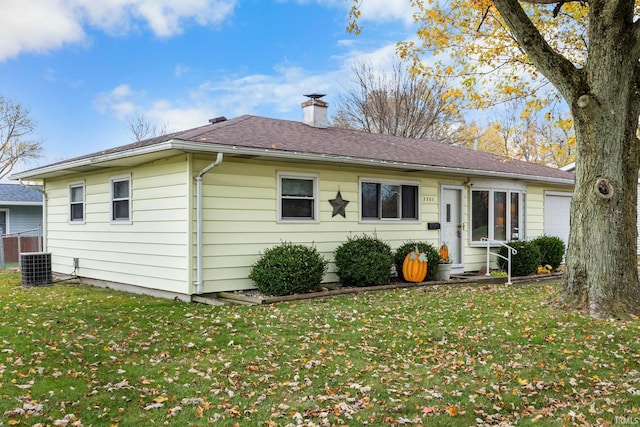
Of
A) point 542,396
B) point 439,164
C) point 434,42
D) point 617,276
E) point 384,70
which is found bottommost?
point 542,396

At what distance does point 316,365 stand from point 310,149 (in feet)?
17.9

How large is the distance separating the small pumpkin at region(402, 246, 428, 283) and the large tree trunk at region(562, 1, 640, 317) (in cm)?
367

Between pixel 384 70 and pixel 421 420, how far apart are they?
26836 mm

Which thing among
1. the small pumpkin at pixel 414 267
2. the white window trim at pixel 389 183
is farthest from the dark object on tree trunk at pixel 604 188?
the white window trim at pixel 389 183

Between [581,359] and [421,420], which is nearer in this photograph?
[421,420]

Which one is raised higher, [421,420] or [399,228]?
[399,228]

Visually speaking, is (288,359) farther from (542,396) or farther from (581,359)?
(581,359)

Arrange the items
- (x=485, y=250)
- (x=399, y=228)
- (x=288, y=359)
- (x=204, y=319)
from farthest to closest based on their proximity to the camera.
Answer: (x=485, y=250), (x=399, y=228), (x=204, y=319), (x=288, y=359)

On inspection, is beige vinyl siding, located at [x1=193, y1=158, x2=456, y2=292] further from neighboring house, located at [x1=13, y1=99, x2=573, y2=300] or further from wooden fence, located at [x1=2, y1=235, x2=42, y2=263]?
wooden fence, located at [x1=2, y1=235, x2=42, y2=263]

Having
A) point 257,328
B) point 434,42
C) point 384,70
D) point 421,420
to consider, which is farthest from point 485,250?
point 384,70

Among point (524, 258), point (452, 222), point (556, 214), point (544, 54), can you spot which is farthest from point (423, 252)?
point (556, 214)

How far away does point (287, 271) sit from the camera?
350 inches

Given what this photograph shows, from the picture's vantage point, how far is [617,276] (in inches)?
292

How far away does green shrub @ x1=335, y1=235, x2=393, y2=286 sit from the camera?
33.0ft
